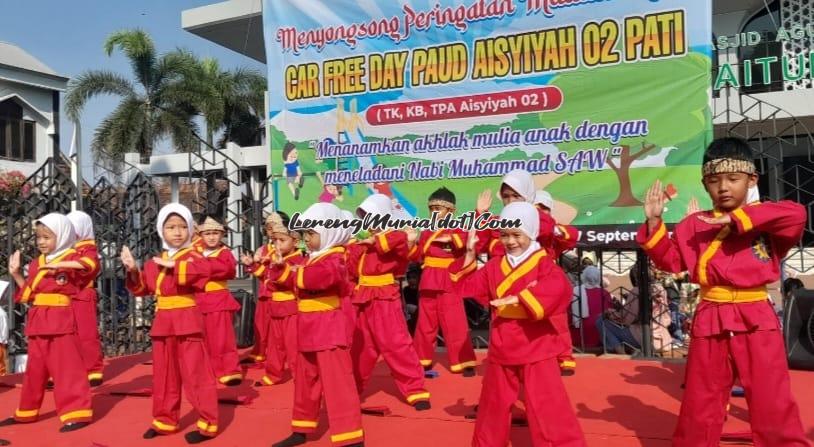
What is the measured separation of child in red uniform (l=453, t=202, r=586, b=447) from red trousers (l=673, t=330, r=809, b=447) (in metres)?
0.52

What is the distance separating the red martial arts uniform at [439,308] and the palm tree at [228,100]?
636 inches

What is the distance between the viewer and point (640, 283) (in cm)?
652

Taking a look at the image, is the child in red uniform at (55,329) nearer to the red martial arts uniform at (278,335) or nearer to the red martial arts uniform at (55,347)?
the red martial arts uniform at (55,347)

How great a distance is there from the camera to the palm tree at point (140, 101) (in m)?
19.6

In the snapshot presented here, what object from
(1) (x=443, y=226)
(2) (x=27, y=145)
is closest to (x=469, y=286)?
(1) (x=443, y=226)

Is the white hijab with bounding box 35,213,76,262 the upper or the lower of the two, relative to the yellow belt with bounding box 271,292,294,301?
upper

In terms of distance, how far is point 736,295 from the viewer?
3.25 meters

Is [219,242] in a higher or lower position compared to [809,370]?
higher

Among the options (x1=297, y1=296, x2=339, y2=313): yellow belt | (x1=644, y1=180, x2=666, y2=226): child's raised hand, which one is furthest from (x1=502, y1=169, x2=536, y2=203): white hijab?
(x1=644, y1=180, x2=666, y2=226): child's raised hand

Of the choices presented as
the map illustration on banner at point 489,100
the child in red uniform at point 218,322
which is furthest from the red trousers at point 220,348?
the map illustration on banner at point 489,100

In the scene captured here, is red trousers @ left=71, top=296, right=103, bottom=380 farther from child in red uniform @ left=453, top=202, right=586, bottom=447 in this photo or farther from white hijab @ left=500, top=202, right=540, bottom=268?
white hijab @ left=500, top=202, right=540, bottom=268

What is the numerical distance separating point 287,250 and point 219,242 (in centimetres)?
135

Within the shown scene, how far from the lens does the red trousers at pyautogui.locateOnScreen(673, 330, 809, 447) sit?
10.1ft

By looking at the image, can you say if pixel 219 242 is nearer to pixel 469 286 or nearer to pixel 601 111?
pixel 469 286
